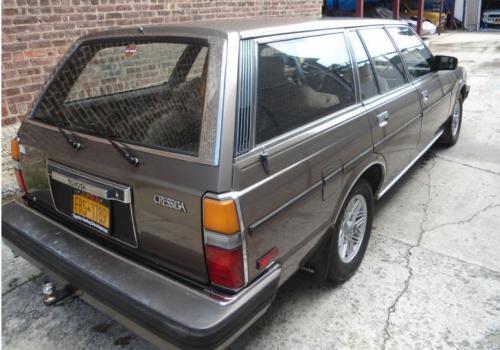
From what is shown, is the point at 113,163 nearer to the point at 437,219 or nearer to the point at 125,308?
the point at 125,308

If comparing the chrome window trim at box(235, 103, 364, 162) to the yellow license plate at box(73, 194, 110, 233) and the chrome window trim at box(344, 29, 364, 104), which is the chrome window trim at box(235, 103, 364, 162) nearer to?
the chrome window trim at box(344, 29, 364, 104)

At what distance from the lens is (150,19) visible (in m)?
5.61

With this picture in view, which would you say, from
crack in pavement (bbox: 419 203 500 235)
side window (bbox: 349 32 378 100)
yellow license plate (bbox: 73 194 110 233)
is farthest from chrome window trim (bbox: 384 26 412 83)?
yellow license plate (bbox: 73 194 110 233)

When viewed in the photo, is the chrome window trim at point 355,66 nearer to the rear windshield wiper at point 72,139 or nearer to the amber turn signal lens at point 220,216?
the amber turn signal lens at point 220,216

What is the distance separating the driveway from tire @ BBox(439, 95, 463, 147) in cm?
138

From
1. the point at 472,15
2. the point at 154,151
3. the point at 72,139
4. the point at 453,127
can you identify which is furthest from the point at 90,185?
the point at 472,15

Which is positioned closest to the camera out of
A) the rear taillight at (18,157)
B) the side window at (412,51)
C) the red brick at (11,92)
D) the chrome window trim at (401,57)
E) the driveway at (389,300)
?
the driveway at (389,300)

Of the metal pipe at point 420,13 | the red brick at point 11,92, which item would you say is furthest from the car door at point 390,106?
the metal pipe at point 420,13

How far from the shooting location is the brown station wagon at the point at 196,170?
1854mm

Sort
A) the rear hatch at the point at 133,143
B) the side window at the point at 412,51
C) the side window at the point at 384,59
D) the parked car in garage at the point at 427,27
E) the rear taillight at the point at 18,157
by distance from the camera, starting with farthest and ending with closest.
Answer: the parked car in garage at the point at 427,27 → the side window at the point at 412,51 → the side window at the point at 384,59 → the rear taillight at the point at 18,157 → the rear hatch at the point at 133,143

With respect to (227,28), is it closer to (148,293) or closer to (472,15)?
(148,293)

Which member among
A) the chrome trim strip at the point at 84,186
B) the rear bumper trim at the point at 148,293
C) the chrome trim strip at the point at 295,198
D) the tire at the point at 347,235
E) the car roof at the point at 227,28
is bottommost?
the tire at the point at 347,235

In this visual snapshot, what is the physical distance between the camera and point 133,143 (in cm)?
207

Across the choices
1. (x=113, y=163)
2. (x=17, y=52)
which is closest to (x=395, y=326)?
(x=113, y=163)
